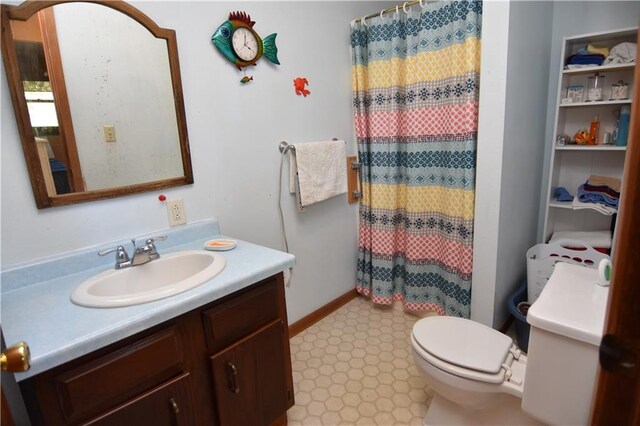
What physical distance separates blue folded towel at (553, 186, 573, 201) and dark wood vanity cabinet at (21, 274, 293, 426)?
2045mm

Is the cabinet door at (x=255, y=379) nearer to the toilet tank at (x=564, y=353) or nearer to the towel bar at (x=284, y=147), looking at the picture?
the toilet tank at (x=564, y=353)

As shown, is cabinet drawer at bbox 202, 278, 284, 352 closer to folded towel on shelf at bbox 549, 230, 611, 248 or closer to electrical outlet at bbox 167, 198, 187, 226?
electrical outlet at bbox 167, 198, 187, 226

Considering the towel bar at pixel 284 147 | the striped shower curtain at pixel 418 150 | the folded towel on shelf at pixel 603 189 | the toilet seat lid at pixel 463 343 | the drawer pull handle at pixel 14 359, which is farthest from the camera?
the folded towel on shelf at pixel 603 189

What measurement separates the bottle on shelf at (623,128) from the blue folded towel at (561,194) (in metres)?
0.40

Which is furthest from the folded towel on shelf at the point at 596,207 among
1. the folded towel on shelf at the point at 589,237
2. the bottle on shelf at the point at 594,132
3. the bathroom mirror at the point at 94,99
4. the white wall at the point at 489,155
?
the bathroom mirror at the point at 94,99

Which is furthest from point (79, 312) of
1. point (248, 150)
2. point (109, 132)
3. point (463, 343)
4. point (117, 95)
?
point (463, 343)

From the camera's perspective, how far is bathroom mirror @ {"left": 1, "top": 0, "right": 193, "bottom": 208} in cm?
116

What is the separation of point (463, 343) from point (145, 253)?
4.41 feet

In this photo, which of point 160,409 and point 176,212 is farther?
point 176,212

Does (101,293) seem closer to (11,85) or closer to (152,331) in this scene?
(152,331)

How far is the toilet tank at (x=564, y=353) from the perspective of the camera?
100cm

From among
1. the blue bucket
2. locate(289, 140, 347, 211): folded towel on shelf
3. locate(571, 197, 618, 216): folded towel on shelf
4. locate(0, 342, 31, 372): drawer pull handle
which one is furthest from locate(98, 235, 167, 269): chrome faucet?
locate(571, 197, 618, 216): folded towel on shelf

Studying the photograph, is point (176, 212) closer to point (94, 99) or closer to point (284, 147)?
point (94, 99)

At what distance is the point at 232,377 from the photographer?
1.21m
